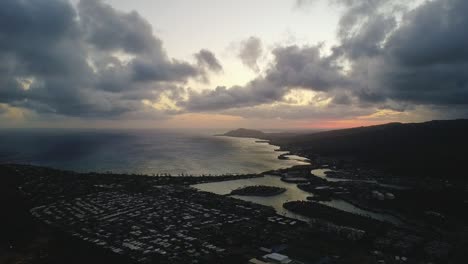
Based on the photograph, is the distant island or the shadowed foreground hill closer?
the distant island

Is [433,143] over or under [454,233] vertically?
over

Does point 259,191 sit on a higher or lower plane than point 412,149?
lower

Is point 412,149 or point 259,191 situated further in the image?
point 412,149

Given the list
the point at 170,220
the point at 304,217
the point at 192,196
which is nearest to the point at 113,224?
the point at 170,220

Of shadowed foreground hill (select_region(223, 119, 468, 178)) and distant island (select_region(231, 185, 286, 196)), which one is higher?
shadowed foreground hill (select_region(223, 119, 468, 178))

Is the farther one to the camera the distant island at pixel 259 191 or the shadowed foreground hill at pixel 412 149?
the shadowed foreground hill at pixel 412 149

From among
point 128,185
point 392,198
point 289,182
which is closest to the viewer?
point 392,198

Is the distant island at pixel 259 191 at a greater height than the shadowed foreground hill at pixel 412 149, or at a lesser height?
lesser

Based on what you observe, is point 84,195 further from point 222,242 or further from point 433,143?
point 433,143
